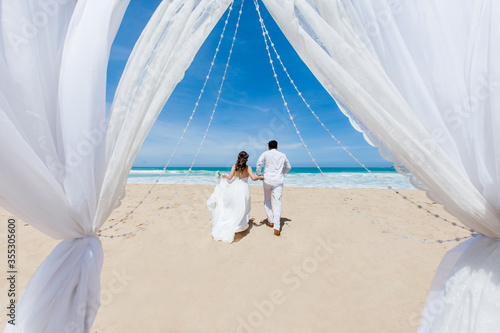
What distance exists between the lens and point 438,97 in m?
1.28

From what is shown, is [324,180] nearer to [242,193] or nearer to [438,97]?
[242,193]

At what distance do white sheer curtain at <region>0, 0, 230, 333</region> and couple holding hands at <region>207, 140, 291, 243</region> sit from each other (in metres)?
2.73

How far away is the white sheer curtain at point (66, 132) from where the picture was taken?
3.90ft

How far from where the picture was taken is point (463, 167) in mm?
1219

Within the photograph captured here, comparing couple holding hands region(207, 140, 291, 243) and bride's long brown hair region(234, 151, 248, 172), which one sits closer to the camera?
couple holding hands region(207, 140, 291, 243)

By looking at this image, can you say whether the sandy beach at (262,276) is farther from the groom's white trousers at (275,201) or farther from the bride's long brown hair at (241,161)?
the bride's long brown hair at (241,161)

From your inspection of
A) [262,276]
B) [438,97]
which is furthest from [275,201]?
[438,97]

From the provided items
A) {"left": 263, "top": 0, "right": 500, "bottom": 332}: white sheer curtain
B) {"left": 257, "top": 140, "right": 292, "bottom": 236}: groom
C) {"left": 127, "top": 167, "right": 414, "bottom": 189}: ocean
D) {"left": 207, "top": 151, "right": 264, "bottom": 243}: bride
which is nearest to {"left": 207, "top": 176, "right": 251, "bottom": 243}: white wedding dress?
{"left": 207, "top": 151, "right": 264, "bottom": 243}: bride

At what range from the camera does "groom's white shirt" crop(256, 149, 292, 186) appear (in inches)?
174

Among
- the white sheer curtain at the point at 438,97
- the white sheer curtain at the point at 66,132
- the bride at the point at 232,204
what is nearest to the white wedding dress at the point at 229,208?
the bride at the point at 232,204

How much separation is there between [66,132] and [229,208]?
3242mm

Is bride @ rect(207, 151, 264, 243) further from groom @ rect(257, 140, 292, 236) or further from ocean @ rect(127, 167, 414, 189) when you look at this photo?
ocean @ rect(127, 167, 414, 189)

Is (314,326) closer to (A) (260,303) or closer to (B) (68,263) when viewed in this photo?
(A) (260,303)

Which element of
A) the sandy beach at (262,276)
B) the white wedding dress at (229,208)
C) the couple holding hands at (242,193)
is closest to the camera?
the sandy beach at (262,276)
